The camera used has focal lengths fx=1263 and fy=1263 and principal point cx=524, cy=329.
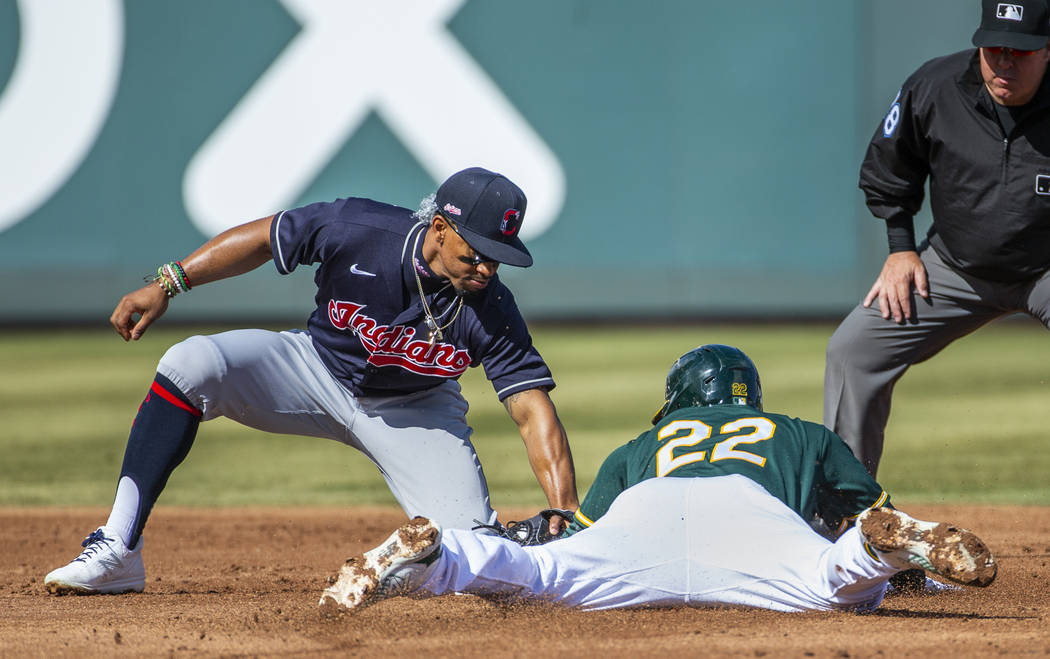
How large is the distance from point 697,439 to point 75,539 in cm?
333

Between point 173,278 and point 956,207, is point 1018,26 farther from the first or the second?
point 173,278

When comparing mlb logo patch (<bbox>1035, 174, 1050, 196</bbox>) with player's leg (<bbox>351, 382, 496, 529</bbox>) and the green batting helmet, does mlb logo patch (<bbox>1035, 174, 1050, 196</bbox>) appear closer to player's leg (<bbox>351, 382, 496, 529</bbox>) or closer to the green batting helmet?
the green batting helmet

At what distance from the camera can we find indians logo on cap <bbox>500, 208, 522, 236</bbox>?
3.97 metres

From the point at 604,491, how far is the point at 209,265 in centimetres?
154

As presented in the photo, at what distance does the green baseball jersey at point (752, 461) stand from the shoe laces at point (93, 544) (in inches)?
61.5

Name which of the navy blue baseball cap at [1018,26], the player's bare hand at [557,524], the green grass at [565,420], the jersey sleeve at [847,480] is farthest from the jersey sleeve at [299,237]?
the green grass at [565,420]

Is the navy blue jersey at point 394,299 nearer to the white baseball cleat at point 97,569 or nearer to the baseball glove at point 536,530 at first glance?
the baseball glove at point 536,530

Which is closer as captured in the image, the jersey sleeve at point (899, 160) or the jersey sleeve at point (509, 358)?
the jersey sleeve at point (509, 358)

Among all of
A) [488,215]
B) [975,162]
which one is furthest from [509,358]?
[975,162]

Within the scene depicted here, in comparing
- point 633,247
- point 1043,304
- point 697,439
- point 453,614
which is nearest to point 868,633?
point 697,439

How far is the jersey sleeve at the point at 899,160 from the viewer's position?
451 cm

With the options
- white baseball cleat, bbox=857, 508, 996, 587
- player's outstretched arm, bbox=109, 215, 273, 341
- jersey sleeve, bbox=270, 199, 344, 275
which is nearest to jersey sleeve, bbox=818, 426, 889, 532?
white baseball cleat, bbox=857, 508, 996, 587

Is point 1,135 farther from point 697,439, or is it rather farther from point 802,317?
point 697,439

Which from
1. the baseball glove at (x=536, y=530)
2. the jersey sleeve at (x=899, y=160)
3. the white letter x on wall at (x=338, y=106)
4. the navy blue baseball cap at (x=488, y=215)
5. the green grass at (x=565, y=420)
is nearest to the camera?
the baseball glove at (x=536, y=530)
